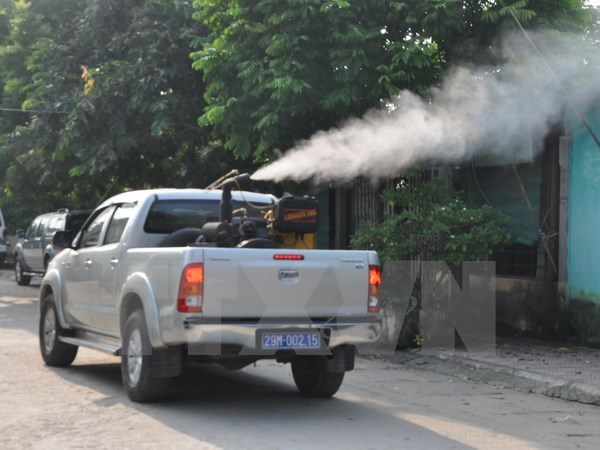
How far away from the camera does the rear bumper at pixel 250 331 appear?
7164mm

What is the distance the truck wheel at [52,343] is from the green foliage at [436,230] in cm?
403

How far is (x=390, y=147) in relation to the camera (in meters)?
12.5

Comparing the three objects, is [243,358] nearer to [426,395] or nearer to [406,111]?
[426,395]

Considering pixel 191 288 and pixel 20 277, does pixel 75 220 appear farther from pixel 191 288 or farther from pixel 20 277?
pixel 191 288

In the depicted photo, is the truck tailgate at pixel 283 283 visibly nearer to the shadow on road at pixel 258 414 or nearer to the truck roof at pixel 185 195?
the shadow on road at pixel 258 414

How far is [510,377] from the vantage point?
969 centimetres

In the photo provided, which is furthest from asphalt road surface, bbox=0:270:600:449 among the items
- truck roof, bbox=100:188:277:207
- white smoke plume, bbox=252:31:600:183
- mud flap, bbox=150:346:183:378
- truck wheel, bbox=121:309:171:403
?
white smoke plume, bbox=252:31:600:183

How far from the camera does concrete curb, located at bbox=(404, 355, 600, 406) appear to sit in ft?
29.0

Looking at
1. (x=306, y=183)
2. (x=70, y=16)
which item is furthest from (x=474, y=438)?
(x=70, y=16)

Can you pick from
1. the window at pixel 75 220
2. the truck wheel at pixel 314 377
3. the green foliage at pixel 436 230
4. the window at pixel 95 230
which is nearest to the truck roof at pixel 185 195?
the window at pixel 95 230

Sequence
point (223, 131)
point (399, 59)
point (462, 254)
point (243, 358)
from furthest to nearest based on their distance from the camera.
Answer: point (223, 131) → point (399, 59) → point (462, 254) → point (243, 358)

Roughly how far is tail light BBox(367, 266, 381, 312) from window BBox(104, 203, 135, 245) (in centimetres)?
247

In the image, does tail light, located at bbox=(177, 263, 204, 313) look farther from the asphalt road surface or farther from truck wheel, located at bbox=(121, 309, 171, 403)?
the asphalt road surface

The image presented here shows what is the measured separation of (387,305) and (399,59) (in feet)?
10.6
